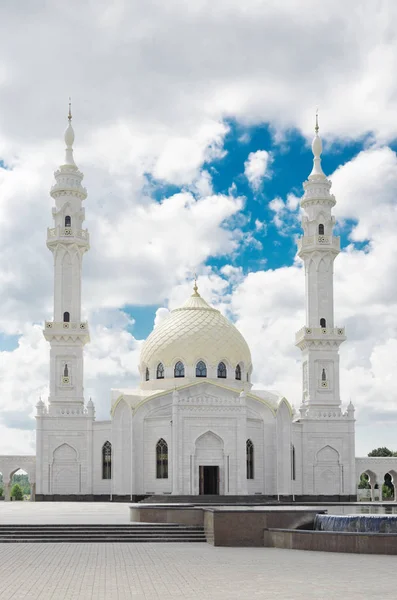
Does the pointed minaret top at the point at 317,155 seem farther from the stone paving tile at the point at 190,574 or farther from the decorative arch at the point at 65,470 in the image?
the stone paving tile at the point at 190,574

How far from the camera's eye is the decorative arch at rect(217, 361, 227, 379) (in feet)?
187

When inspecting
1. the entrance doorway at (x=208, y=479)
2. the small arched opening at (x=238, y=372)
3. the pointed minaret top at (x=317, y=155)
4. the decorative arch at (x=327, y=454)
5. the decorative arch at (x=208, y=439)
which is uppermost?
the pointed minaret top at (x=317, y=155)

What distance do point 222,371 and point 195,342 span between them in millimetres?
Answer: 2507

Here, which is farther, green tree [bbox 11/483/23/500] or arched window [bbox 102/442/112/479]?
green tree [bbox 11/483/23/500]

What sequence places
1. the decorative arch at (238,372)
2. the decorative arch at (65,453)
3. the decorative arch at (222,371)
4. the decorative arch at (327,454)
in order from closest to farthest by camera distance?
the decorative arch at (65,453) < the decorative arch at (327,454) < the decorative arch at (222,371) < the decorative arch at (238,372)

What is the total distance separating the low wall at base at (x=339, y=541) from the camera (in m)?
18.8

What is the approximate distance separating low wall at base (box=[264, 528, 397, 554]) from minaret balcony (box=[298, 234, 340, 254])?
37836 millimetres

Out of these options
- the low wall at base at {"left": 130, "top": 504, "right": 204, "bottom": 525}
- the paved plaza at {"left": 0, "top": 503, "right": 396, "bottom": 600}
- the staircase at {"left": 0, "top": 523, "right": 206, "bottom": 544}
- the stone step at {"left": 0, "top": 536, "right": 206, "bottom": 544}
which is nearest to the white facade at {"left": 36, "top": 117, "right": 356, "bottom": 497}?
the low wall at base at {"left": 130, "top": 504, "right": 204, "bottom": 525}

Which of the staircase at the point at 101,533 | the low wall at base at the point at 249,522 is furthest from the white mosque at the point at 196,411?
the low wall at base at the point at 249,522

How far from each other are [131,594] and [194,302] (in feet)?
152

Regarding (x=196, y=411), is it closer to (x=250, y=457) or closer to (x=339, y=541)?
(x=250, y=457)

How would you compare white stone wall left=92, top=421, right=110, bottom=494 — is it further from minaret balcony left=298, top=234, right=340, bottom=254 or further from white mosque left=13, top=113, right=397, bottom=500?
minaret balcony left=298, top=234, right=340, bottom=254

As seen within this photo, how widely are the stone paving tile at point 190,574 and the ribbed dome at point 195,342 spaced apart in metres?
35.0

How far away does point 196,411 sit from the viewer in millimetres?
51688
